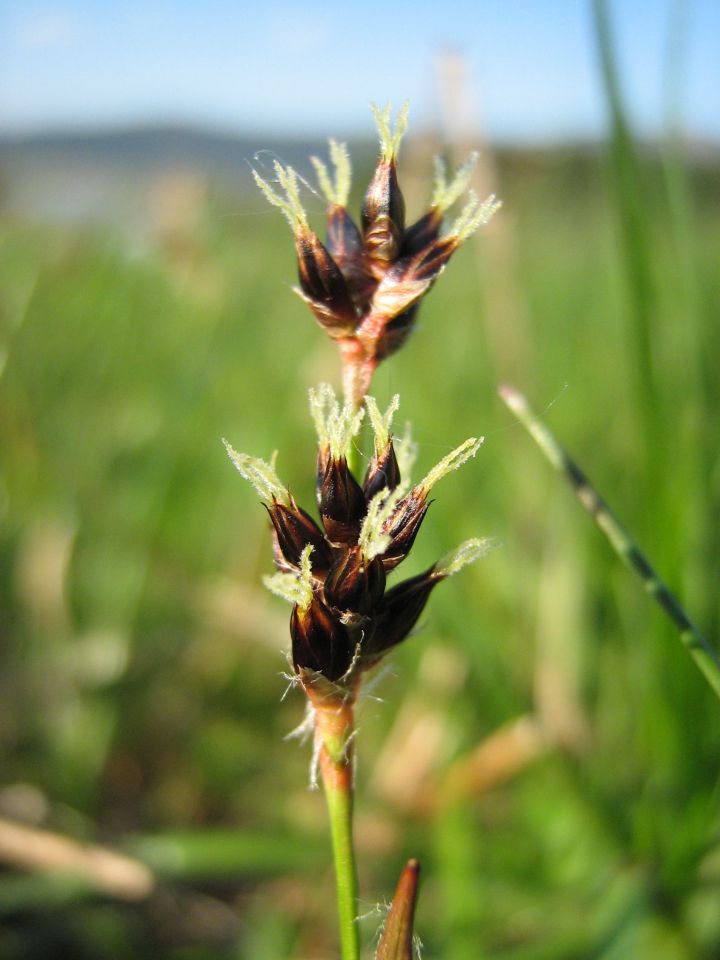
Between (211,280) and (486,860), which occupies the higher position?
(211,280)

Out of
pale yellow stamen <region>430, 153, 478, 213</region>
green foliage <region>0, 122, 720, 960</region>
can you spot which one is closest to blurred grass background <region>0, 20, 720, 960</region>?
green foliage <region>0, 122, 720, 960</region>

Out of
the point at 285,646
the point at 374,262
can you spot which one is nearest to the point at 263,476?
the point at 374,262

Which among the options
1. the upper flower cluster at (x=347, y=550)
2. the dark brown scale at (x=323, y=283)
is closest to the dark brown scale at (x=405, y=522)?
the upper flower cluster at (x=347, y=550)

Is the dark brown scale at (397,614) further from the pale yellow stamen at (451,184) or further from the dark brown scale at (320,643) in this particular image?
the pale yellow stamen at (451,184)

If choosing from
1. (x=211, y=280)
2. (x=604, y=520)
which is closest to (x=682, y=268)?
(x=604, y=520)

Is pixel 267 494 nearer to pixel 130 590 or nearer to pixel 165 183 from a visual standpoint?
pixel 130 590

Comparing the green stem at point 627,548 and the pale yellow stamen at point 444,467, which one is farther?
the green stem at point 627,548
